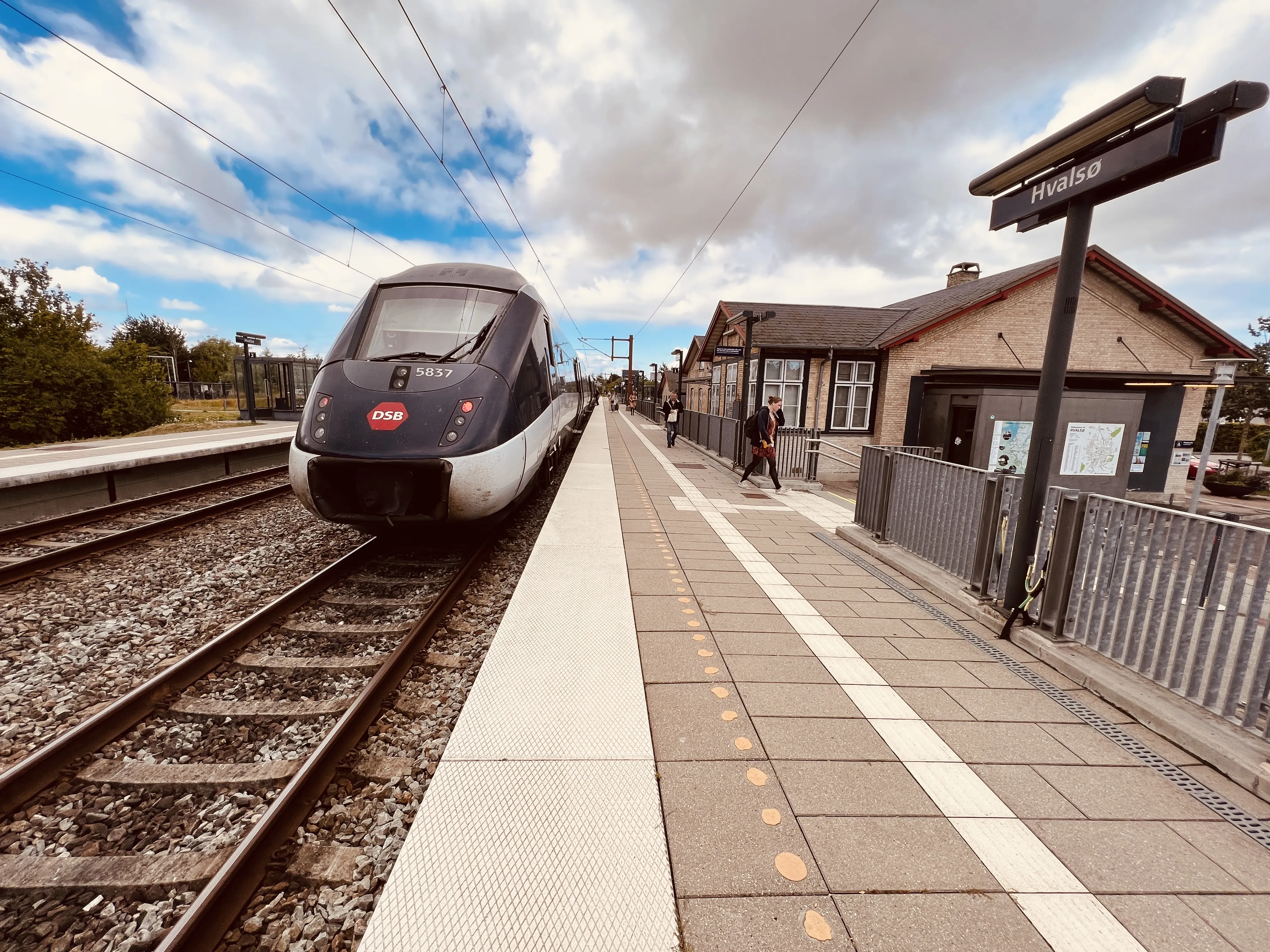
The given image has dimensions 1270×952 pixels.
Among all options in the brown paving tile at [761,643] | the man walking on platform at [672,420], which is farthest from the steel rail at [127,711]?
the man walking on platform at [672,420]

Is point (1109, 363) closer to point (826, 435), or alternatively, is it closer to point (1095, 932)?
point (826, 435)

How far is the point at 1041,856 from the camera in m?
2.00

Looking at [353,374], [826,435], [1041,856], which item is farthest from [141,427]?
[1041,856]

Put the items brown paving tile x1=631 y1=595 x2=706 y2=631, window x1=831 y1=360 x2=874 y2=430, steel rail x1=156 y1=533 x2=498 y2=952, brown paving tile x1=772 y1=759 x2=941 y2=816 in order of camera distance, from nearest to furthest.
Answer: steel rail x1=156 y1=533 x2=498 y2=952
brown paving tile x1=772 y1=759 x2=941 y2=816
brown paving tile x1=631 y1=595 x2=706 y2=631
window x1=831 y1=360 x2=874 y2=430

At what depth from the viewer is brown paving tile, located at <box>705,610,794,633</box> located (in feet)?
12.9

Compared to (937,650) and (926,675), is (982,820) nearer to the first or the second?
(926,675)

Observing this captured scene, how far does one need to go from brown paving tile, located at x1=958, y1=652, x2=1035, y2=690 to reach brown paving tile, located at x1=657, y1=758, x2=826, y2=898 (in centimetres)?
186

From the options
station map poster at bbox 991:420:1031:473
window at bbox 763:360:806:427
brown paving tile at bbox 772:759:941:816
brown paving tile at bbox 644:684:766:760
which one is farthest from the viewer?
window at bbox 763:360:806:427

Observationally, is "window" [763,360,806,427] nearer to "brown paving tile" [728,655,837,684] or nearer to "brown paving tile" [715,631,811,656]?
"brown paving tile" [715,631,811,656]

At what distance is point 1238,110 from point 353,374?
6.10m

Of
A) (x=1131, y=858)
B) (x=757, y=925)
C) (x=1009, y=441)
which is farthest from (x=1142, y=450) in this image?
(x=757, y=925)

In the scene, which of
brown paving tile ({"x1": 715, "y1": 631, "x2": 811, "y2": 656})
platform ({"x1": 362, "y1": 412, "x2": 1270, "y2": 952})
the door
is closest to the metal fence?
platform ({"x1": 362, "y1": 412, "x2": 1270, "y2": 952})

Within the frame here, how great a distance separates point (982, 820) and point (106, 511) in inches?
383

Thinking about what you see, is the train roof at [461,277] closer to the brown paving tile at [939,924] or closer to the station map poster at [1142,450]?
the brown paving tile at [939,924]
